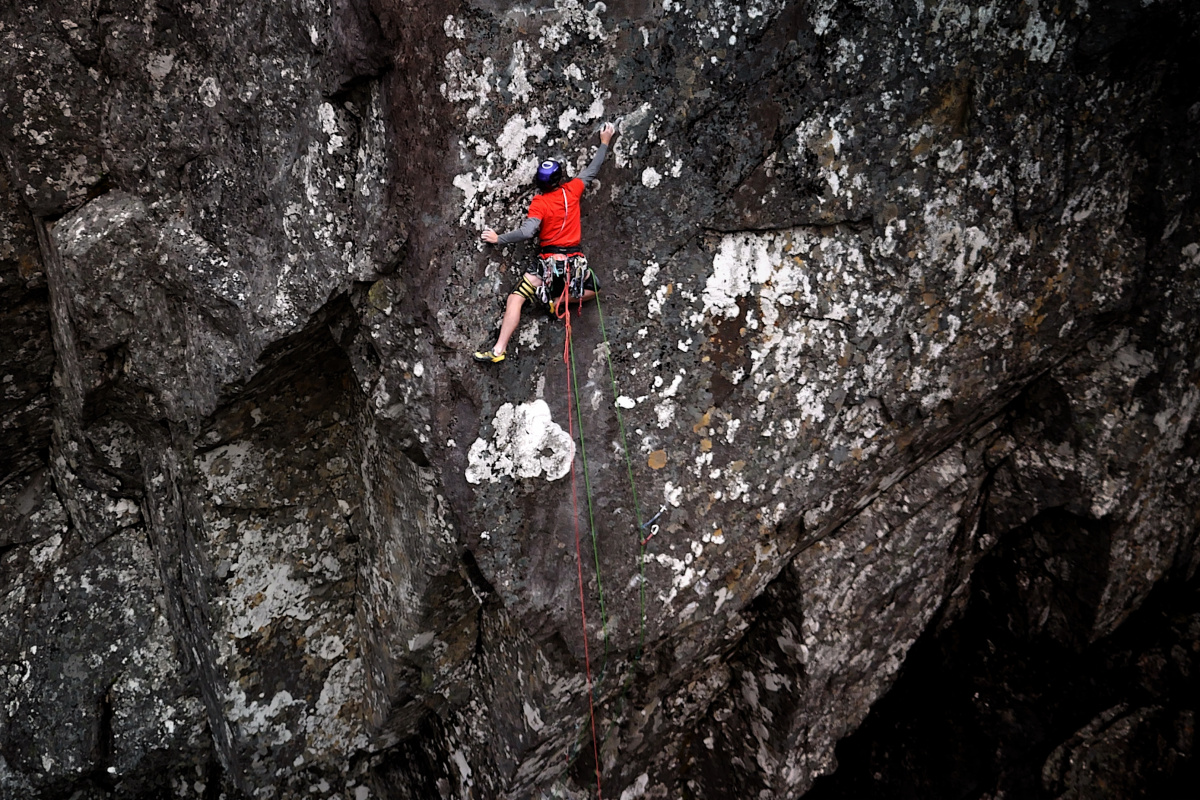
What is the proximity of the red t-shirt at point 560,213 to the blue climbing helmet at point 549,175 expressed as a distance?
0.12ft

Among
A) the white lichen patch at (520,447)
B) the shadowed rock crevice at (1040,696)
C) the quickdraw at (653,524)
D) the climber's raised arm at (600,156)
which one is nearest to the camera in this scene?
the climber's raised arm at (600,156)

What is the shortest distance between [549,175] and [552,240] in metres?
0.32

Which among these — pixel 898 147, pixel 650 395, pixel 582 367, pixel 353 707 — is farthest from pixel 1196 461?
pixel 353 707

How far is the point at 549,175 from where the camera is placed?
3.72 metres

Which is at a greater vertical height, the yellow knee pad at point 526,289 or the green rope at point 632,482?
the yellow knee pad at point 526,289

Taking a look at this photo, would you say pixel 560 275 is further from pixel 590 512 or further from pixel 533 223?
pixel 590 512

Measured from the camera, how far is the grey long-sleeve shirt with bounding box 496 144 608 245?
377 cm

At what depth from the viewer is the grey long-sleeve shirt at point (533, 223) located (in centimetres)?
377

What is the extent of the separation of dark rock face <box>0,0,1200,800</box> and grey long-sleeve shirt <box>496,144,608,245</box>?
137 mm

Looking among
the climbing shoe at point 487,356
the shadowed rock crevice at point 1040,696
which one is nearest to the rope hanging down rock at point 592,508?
the climbing shoe at point 487,356

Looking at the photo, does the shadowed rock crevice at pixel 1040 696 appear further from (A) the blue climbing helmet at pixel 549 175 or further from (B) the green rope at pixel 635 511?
(A) the blue climbing helmet at pixel 549 175

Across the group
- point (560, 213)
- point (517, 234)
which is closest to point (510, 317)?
point (517, 234)

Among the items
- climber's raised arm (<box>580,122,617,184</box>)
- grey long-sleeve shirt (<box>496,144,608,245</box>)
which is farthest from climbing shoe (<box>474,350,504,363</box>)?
climber's raised arm (<box>580,122,617,184</box>)

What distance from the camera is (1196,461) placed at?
564 centimetres
